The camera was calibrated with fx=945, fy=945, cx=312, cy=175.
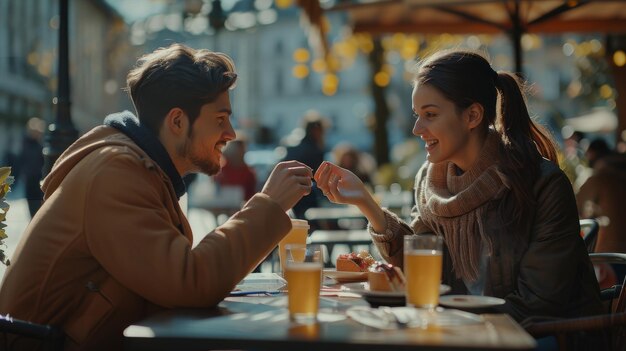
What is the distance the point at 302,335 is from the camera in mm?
2117

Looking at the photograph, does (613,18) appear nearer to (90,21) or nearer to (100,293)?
(100,293)

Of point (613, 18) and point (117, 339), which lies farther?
point (613, 18)

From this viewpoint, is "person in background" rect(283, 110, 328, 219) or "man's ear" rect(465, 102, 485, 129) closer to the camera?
"man's ear" rect(465, 102, 485, 129)

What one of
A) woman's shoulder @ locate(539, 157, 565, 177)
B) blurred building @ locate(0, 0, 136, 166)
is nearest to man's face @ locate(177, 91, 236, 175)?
woman's shoulder @ locate(539, 157, 565, 177)

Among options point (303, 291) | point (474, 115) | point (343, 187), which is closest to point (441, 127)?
point (474, 115)

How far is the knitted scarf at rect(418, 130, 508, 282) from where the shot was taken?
10.5 feet

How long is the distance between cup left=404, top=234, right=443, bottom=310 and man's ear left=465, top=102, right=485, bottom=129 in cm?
104

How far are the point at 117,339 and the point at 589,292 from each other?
4.95ft

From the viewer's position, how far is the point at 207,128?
Answer: 295 centimetres

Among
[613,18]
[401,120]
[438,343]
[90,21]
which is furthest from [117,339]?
[401,120]

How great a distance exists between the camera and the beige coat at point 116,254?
2.45 m

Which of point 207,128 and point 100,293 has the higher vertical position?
point 207,128

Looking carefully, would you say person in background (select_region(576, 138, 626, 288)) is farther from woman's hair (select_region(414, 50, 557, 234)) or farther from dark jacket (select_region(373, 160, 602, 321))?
dark jacket (select_region(373, 160, 602, 321))

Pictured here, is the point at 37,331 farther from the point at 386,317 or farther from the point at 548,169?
the point at 548,169
